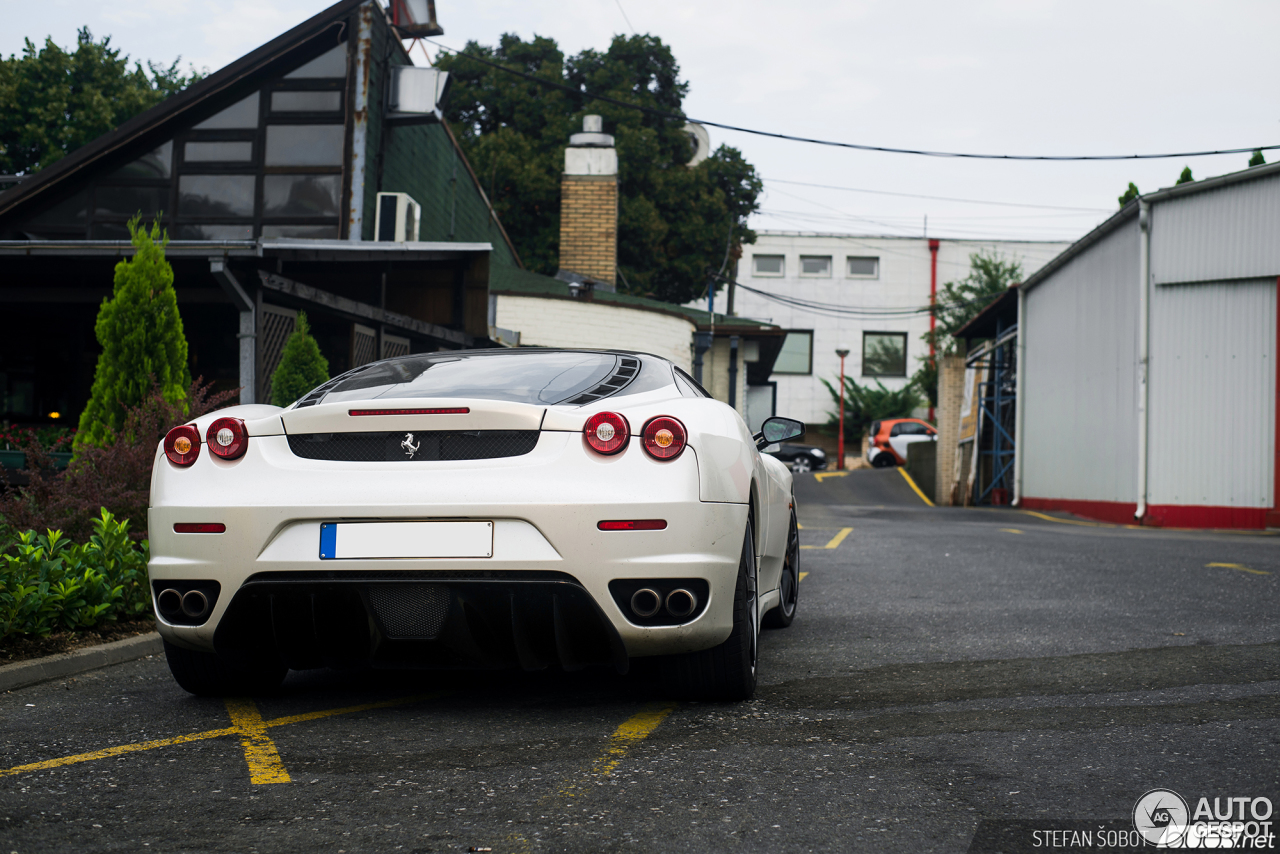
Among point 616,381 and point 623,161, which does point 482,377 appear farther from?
point 623,161

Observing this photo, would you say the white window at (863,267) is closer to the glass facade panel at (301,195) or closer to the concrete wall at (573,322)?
the concrete wall at (573,322)

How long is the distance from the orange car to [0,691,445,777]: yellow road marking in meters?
37.6

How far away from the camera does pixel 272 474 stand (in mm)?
3826

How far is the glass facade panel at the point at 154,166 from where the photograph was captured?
17531 millimetres

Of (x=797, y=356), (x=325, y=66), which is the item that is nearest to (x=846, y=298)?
(x=797, y=356)

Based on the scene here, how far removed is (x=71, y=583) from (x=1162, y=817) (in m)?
4.55

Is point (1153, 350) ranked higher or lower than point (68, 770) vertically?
higher

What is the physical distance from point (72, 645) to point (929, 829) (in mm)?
4022

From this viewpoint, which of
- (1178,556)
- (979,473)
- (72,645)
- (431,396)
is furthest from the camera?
(979,473)

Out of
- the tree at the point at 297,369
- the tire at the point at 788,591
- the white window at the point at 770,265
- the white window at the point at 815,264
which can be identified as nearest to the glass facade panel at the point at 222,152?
the tree at the point at 297,369

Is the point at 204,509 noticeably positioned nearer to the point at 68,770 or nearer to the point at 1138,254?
the point at 68,770

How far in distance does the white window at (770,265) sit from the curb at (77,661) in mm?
48069

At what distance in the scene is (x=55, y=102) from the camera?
106 feet

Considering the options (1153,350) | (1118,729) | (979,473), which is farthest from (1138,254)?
(1118,729)
